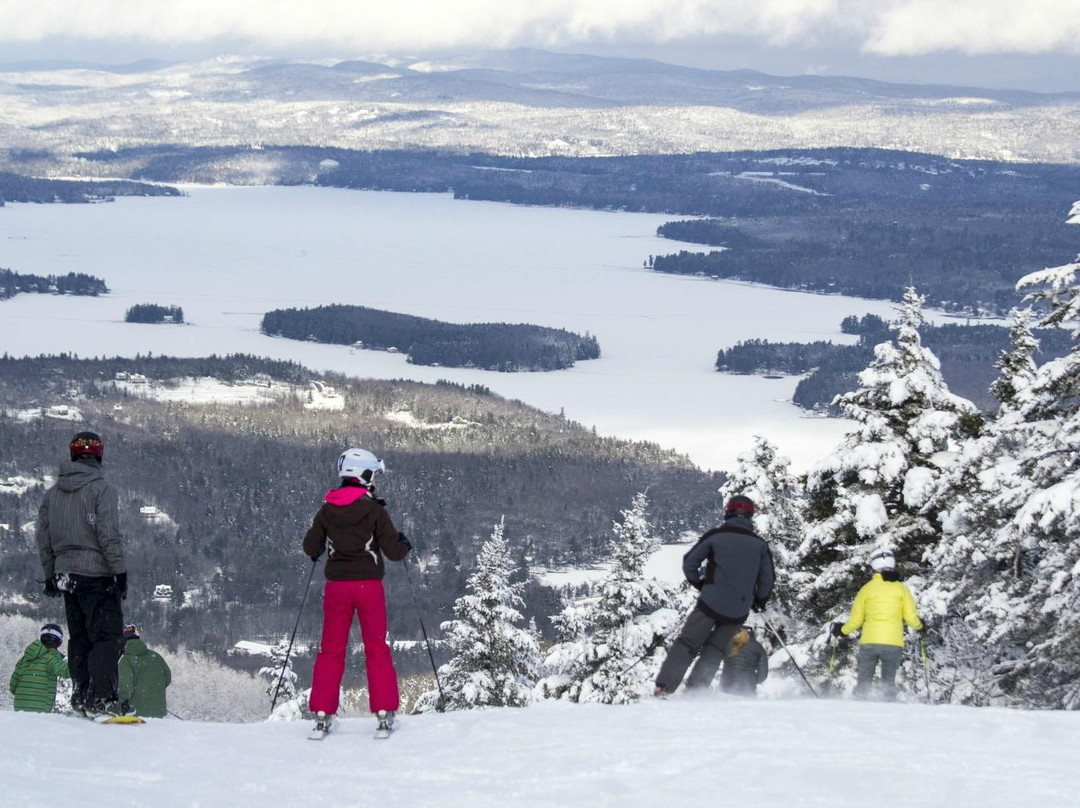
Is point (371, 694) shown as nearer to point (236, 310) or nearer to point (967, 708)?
point (967, 708)

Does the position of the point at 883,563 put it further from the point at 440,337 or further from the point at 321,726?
the point at 440,337

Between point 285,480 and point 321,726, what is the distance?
289 ft

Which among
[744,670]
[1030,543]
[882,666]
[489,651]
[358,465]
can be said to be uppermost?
[358,465]

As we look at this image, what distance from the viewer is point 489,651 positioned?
2105 cm

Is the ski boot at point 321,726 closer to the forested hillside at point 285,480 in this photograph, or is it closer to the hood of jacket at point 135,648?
the hood of jacket at point 135,648

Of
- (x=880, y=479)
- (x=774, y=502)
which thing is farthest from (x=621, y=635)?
(x=880, y=479)

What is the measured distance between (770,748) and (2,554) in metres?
71.0

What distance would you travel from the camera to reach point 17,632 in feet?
184

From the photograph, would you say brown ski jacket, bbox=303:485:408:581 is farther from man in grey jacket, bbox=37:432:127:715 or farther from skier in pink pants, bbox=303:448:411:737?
man in grey jacket, bbox=37:432:127:715

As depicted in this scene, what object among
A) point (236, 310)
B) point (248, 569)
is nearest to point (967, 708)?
point (248, 569)

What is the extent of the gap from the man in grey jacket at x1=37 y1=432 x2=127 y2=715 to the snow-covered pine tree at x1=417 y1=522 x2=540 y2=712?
971 cm

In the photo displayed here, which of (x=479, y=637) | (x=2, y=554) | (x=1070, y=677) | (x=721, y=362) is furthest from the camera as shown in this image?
(x=721, y=362)

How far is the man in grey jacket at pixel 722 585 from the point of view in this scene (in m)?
12.8

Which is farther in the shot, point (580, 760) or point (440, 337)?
point (440, 337)
